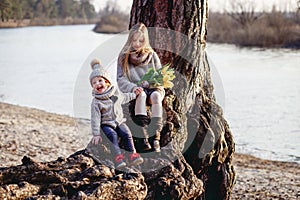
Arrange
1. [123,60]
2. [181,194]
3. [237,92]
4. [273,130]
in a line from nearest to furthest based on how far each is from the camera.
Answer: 1. [181,194]
2. [123,60]
3. [273,130]
4. [237,92]

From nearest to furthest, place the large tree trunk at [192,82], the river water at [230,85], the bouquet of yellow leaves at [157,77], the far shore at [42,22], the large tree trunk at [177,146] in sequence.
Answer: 1. the large tree trunk at [177,146]
2. the bouquet of yellow leaves at [157,77]
3. the large tree trunk at [192,82]
4. the river water at [230,85]
5. the far shore at [42,22]

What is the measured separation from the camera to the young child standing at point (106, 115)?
3.99m

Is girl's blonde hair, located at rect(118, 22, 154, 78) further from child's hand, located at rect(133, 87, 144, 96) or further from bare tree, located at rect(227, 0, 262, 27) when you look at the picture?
bare tree, located at rect(227, 0, 262, 27)

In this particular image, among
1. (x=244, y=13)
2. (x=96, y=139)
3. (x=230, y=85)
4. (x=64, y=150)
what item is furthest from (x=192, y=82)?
(x=244, y=13)

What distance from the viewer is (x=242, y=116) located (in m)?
13.2

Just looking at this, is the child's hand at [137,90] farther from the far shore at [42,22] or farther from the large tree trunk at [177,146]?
the far shore at [42,22]

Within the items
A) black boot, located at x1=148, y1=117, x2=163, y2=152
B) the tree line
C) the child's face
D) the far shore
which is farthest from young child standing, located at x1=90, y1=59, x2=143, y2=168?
the far shore

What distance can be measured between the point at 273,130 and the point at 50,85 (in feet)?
31.8

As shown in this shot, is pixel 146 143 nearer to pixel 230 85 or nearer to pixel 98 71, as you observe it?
pixel 98 71

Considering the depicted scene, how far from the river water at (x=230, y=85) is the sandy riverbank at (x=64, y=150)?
827 millimetres

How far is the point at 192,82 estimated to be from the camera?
4.95 meters

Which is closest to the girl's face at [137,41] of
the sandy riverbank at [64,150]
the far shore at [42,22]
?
the sandy riverbank at [64,150]

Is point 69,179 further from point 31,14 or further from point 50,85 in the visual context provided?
point 31,14

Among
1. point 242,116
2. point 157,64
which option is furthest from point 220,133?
→ point 242,116
